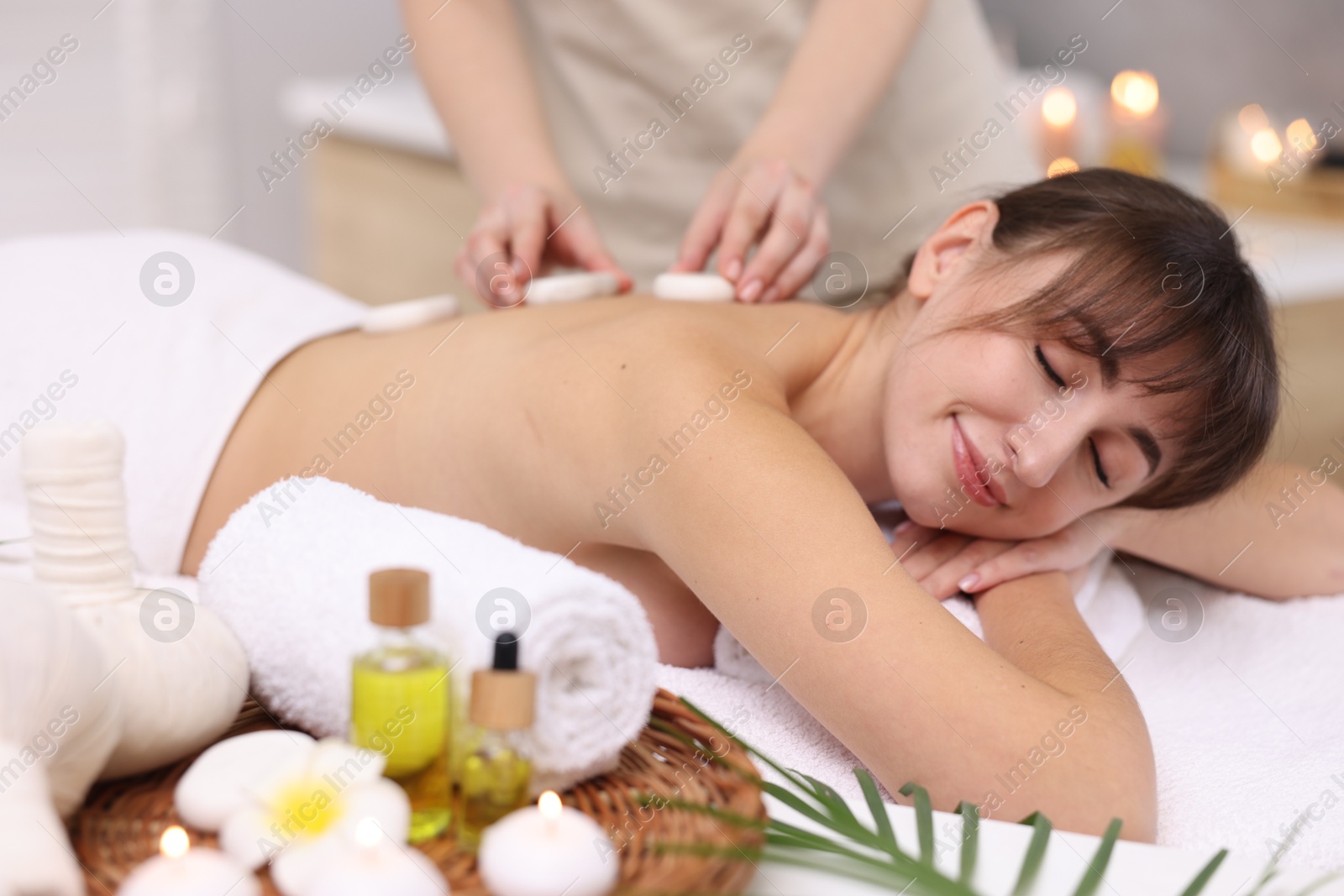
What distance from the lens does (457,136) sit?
1442 millimetres

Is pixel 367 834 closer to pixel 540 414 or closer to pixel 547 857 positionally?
pixel 547 857

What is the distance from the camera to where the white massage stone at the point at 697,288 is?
1.20m

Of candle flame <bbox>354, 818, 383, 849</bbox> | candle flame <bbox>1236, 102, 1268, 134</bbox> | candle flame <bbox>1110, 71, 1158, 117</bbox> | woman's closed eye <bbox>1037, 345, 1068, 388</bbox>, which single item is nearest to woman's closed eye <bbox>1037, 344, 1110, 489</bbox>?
woman's closed eye <bbox>1037, 345, 1068, 388</bbox>

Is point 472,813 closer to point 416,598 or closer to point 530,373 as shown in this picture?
point 416,598

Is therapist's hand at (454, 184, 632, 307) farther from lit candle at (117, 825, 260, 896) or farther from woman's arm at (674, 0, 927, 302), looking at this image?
lit candle at (117, 825, 260, 896)

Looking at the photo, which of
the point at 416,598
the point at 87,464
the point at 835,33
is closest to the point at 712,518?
the point at 416,598

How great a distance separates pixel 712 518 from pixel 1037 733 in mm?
267

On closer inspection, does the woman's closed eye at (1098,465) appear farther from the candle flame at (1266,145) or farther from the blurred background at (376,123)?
the candle flame at (1266,145)

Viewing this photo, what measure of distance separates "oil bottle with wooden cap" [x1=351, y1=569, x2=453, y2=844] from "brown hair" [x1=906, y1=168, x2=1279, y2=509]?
624mm

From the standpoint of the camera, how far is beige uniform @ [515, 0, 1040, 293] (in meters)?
1.55

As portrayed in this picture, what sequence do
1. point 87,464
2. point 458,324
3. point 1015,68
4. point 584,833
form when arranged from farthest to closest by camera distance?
1. point 1015,68
2. point 458,324
3. point 87,464
4. point 584,833

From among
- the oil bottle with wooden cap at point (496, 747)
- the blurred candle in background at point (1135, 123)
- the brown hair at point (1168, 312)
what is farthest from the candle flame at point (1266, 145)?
the oil bottle with wooden cap at point (496, 747)

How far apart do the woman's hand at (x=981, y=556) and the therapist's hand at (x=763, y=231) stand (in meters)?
0.29

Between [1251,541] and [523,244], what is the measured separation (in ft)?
2.80
